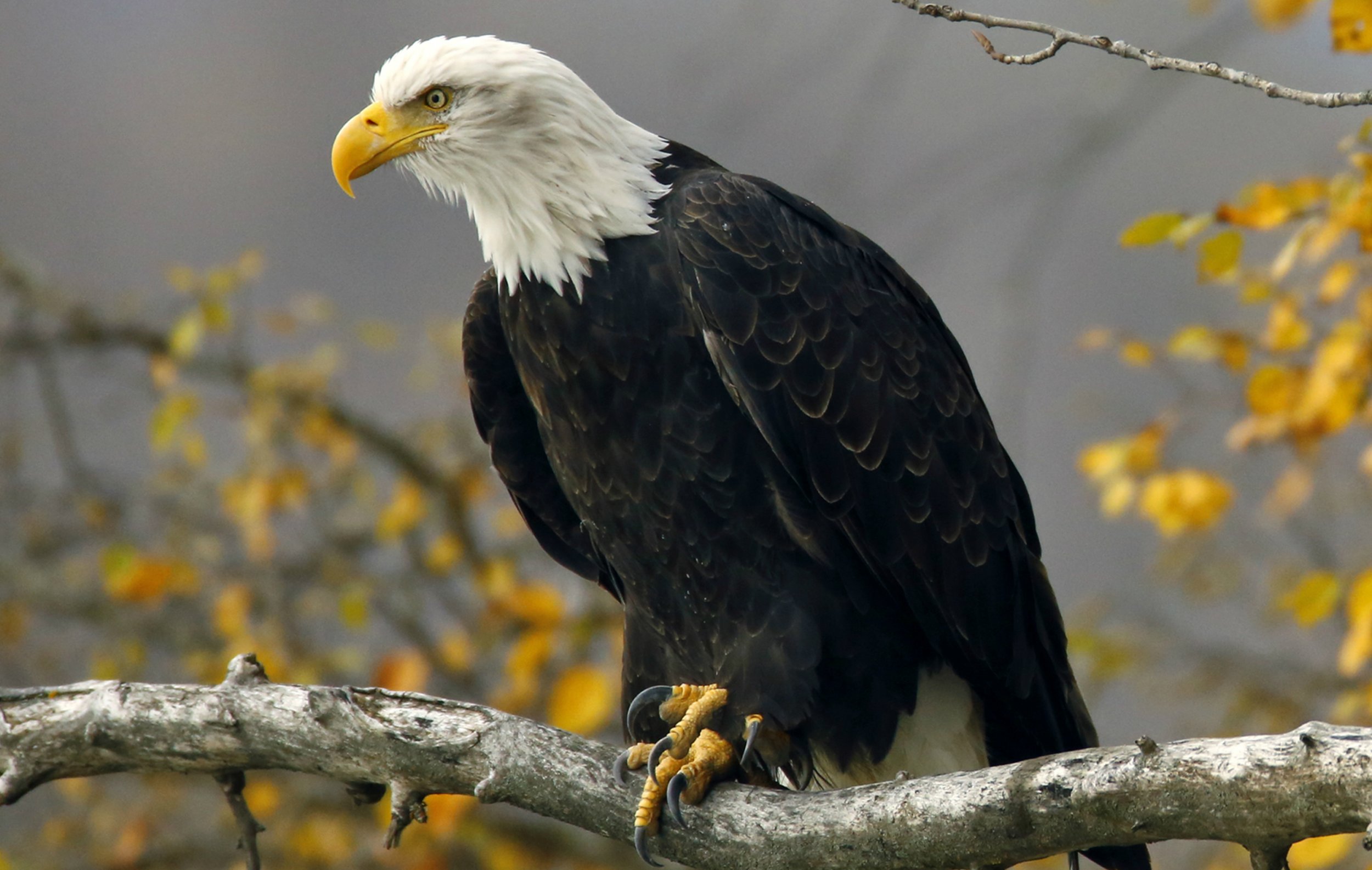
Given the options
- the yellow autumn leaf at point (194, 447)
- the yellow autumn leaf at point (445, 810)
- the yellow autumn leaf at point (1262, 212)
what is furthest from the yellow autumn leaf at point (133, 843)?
the yellow autumn leaf at point (1262, 212)

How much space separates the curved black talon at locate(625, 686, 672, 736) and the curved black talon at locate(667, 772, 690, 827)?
35 centimetres

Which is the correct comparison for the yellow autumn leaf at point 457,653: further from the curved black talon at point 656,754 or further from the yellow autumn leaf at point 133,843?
the curved black talon at point 656,754

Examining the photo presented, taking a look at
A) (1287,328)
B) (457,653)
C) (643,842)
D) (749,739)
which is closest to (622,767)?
(643,842)

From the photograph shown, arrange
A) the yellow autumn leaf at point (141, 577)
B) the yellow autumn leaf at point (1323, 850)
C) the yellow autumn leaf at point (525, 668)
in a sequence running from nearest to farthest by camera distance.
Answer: the yellow autumn leaf at point (1323, 850)
the yellow autumn leaf at point (141, 577)
the yellow autumn leaf at point (525, 668)

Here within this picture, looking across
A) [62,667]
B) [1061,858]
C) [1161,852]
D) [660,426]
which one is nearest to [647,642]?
[660,426]

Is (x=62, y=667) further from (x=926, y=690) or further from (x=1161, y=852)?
(x=1161, y=852)

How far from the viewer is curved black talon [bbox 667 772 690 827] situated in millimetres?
2225

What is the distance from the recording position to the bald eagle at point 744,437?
8.05ft

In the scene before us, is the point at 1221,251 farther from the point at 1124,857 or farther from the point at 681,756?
the point at 681,756

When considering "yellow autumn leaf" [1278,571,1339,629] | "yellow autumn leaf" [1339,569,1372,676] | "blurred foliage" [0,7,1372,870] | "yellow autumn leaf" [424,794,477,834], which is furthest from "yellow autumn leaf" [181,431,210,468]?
"yellow autumn leaf" [1339,569,1372,676]

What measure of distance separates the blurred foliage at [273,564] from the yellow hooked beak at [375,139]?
4.91 ft

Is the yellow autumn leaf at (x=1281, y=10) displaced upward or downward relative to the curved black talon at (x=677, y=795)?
upward

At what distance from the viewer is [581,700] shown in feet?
12.9

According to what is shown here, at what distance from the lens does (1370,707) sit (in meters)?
2.97
